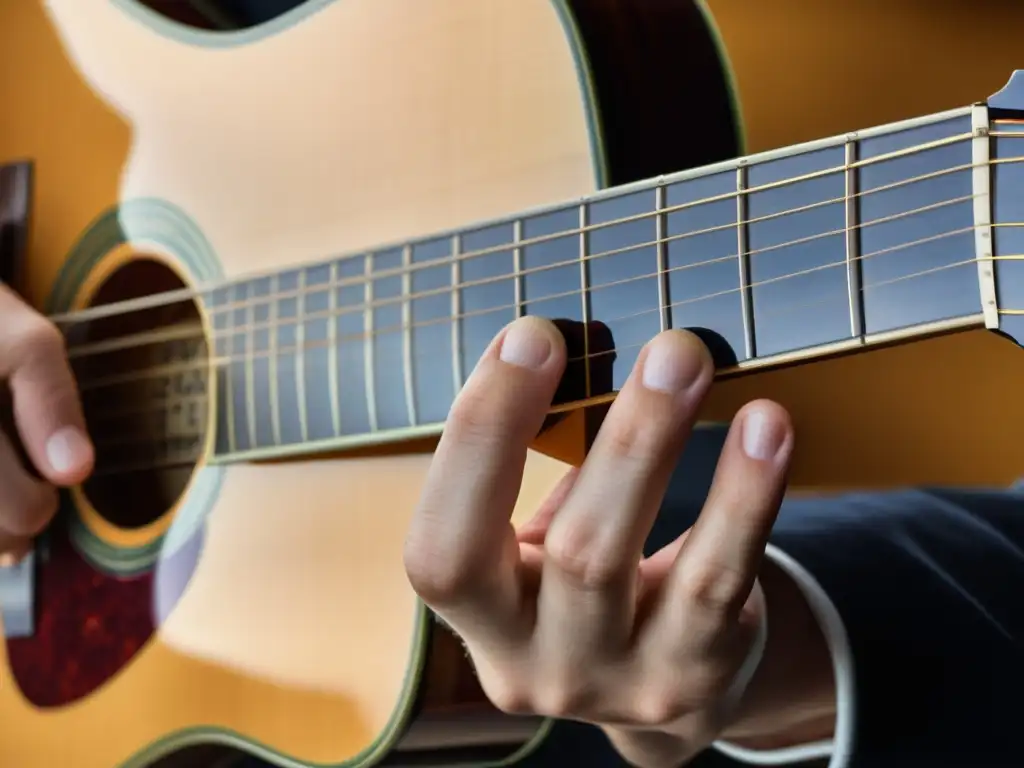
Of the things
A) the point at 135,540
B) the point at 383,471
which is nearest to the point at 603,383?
the point at 383,471

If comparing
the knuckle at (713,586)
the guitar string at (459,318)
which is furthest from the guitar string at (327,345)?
the knuckle at (713,586)

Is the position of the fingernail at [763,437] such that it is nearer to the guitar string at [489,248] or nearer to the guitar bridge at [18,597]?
the guitar string at [489,248]

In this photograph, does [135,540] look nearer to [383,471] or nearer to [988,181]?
[383,471]

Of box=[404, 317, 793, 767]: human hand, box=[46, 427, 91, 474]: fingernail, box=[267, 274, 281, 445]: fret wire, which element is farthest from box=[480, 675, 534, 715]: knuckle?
box=[46, 427, 91, 474]: fingernail

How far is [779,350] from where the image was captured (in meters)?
0.39

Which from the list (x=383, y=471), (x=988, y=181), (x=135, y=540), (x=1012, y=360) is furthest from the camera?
(x=135, y=540)

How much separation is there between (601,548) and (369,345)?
0.71ft

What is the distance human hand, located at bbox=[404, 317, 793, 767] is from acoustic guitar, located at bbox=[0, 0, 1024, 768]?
4 cm

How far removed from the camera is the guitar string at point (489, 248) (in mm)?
371

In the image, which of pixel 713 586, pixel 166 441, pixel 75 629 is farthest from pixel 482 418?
pixel 75 629

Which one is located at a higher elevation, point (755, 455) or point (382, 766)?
point (755, 455)

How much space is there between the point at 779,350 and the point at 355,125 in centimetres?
35

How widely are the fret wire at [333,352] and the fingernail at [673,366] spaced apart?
0.24 metres

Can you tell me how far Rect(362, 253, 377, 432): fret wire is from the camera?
0.54 meters
